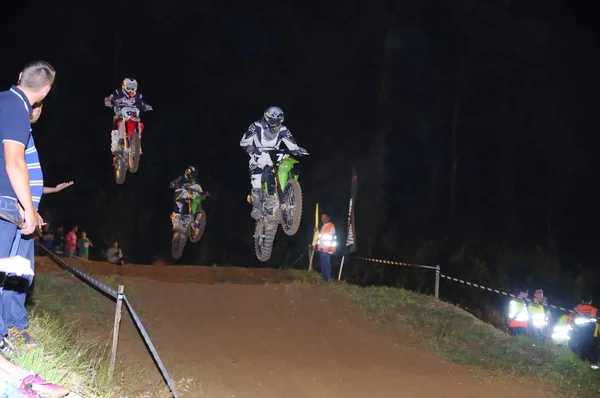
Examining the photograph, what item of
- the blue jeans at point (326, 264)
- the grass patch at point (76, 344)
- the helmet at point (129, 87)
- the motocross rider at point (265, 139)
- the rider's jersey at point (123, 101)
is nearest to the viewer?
the grass patch at point (76, 344)

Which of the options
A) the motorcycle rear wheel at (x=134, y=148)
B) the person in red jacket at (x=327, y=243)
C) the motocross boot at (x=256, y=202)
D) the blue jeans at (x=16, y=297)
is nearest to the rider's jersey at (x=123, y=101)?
the motorcycle rear wheel at (x=134, y=148)

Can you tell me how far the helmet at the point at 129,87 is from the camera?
40.6 feet

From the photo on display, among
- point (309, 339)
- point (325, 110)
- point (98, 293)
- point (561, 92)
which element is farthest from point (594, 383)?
point (561, 92)

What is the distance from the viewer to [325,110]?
34938 mm

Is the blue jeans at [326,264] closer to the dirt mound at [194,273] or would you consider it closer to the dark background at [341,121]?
the dirt mound at [194,273]

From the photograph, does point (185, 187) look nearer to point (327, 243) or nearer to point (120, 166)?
point (120, 166)

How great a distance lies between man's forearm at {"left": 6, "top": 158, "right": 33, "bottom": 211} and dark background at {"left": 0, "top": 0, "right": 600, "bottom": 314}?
2062 centimetres

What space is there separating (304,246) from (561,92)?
66.7 ft

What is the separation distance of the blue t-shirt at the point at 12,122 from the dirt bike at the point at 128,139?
27.2 feet

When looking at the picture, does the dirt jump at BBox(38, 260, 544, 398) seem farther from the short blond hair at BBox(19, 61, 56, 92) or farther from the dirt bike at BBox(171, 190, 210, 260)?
the short blond hair at BBox(19, 61, 56, 92)

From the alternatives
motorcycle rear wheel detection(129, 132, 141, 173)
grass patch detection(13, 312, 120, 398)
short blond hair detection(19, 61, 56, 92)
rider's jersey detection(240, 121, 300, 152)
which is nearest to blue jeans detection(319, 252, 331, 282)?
motorcycle rear wheel detection(129, 132, 141, 173)

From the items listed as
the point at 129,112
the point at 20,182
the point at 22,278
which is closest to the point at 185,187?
the point at 129,112

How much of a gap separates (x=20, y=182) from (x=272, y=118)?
6.40 m

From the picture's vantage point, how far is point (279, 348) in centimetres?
1021
